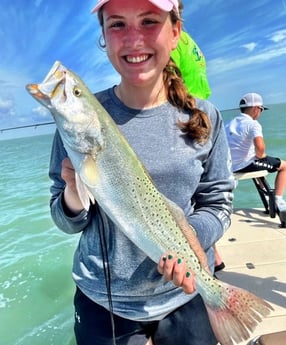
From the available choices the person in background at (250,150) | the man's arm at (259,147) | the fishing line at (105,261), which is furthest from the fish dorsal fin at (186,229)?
the man's arm at (259,147)

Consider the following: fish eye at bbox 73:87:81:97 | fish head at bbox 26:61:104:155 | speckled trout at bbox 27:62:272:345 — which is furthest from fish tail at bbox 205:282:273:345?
fish eye at bbox 73:87:81:97

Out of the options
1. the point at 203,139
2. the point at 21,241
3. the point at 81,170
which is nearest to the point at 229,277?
the point at 203,139

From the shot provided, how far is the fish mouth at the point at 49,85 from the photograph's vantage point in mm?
1403

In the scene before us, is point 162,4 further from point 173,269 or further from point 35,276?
point 35,276

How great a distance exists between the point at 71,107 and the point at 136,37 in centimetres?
51

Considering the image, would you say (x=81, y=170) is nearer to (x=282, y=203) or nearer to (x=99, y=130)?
(x=99, y=130)

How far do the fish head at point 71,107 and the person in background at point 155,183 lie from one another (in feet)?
0.78

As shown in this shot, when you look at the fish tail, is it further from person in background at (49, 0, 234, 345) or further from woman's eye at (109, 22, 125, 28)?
woman's eye at (109, 22, 125, 28)

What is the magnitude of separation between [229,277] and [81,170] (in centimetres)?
303

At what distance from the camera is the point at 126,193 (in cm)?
161

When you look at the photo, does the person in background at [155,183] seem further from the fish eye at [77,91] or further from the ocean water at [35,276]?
the ocean water at [35,276]

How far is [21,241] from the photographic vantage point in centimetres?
847

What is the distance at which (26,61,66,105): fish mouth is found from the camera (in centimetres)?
140

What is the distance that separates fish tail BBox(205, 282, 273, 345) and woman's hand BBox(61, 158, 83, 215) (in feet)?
2.54
